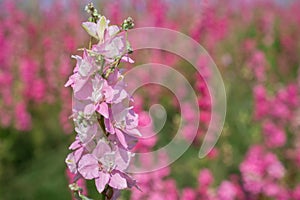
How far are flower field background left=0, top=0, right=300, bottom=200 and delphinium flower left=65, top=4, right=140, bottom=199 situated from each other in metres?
1.19

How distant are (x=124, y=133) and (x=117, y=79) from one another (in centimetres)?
10

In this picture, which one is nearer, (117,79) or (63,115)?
(117,79)

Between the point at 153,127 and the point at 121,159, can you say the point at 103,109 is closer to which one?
the point at 121,159

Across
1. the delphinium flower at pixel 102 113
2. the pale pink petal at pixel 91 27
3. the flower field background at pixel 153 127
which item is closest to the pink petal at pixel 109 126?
the delphinium flower at pixel 102 113

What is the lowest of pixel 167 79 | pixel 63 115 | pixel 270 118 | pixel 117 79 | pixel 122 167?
pixel 122 167

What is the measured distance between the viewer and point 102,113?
105 centimetres

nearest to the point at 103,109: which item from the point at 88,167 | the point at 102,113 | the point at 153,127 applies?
the point at 102,113

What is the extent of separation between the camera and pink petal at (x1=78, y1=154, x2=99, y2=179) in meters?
1.07

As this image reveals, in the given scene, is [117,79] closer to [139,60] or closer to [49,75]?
[49,75]

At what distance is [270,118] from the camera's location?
3990mm

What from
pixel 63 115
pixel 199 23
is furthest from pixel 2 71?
pixel 199 23

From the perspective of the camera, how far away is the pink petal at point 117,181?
1069 millimetres

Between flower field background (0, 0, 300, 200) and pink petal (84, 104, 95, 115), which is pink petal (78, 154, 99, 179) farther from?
flower field background (0, 0, 300, 200)

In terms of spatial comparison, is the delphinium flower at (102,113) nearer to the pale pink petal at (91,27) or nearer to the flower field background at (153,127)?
the pale pink petal at (91,27)
